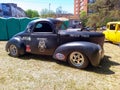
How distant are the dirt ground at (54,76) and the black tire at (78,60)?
17cm

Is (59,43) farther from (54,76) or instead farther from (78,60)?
(54,76)

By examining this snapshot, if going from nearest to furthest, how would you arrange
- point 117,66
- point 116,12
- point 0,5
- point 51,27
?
point 117,66
point 51,27
point 116,12
point 0,5

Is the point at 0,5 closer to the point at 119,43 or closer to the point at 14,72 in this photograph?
the point at 119,43

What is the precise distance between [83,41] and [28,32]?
2399 millimetres

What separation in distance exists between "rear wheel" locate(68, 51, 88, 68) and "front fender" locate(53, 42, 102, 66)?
120 mm

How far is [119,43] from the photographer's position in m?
12.9

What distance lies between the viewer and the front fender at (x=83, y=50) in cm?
630

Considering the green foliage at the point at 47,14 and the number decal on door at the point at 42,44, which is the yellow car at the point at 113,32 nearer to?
the number decal on door at the point at 42,44

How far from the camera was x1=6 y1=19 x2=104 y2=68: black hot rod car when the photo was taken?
6461 millimetres

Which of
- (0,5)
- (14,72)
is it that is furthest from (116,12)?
(0,5)

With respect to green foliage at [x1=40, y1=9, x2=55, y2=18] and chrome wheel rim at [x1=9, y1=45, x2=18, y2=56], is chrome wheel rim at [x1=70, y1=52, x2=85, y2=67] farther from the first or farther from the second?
green foliage at [x1=40, y1=9, x2=55, y2=18]

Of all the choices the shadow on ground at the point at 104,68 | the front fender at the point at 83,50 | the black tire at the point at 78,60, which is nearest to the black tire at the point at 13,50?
the front fender at the point at 83,50

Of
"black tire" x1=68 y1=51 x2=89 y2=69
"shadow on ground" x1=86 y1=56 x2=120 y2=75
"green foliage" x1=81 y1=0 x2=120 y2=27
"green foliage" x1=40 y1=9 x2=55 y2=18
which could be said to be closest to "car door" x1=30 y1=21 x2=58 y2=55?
"black tire" x1=68 y1=51 x2=89 y2=69

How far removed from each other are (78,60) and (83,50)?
17.4 inches
